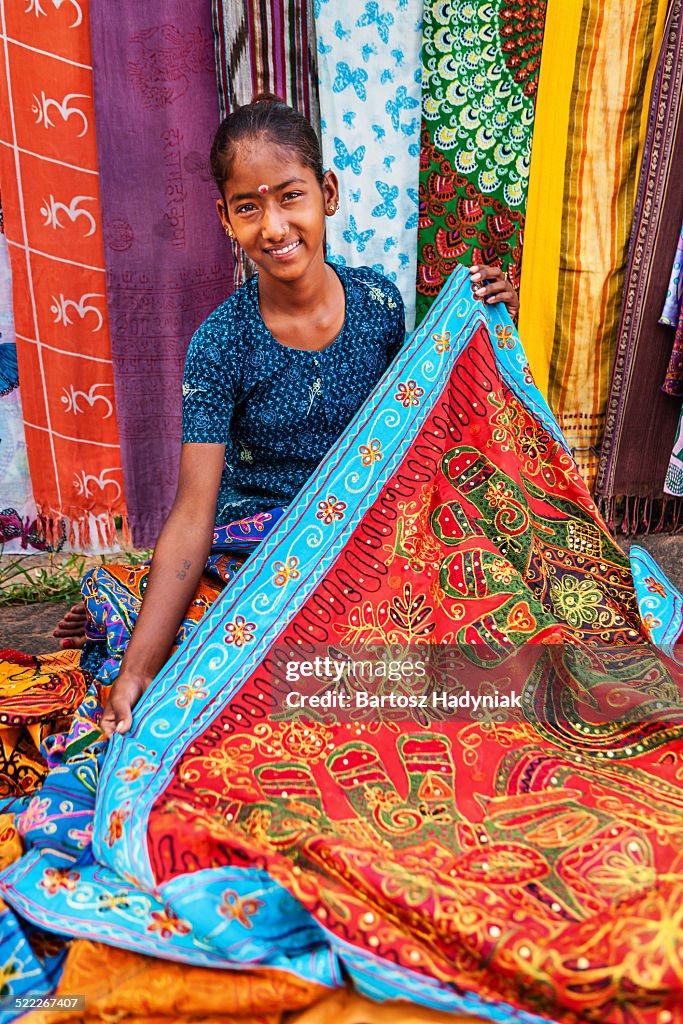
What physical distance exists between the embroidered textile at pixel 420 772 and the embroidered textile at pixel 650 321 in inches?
52.1

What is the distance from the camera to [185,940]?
131 centimetres

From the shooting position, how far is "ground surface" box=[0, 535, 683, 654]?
3049 mm

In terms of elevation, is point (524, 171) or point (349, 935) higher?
point (524, 171)

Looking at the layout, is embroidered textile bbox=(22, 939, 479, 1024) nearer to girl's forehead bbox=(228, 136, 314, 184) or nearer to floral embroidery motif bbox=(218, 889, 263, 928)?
floral embroidery motif bbox=(218, 889, 263, 928)

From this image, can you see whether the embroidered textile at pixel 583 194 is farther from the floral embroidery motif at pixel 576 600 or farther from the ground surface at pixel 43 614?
the floral embroidery motif at pixel 576 600

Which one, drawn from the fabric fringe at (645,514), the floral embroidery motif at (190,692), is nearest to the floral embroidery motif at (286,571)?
the floral embroidery motif at (190,692)

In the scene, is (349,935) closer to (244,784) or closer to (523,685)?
(244,784)

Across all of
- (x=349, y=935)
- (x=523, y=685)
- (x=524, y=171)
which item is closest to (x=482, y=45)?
(x=524, y=171)

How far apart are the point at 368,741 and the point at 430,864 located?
0.29 m

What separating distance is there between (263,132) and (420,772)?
1.36 metres

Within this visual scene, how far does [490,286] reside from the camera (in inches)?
89.2

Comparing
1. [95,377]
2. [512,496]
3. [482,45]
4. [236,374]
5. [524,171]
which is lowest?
[95,377]

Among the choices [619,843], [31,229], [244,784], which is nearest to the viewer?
[619,843]

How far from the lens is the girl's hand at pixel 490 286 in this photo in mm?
2258
